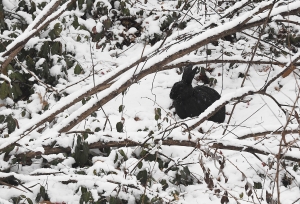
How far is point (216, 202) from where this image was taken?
2.60 metres

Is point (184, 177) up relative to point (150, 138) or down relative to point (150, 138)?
down

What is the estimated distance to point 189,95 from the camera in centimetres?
373

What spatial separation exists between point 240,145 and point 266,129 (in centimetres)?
23

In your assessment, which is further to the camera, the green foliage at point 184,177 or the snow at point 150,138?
the green foliage at point 184,177

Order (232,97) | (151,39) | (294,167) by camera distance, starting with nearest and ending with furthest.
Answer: (232,97) → (294,167) → (151,39)

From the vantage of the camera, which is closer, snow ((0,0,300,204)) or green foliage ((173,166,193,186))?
snow ((0,0,300,204))

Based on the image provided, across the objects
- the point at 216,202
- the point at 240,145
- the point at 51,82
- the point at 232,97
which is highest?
the point at 51,82

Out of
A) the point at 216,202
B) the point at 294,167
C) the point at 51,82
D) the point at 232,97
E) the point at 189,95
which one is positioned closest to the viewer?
the point at 232,97

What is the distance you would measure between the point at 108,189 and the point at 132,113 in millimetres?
1667

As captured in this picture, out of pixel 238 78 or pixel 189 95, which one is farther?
pixel 238 78

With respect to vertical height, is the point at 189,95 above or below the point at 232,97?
above

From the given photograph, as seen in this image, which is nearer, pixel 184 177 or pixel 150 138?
pixel 150 138

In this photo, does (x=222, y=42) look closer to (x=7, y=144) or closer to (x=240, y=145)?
(x=240, y=145)

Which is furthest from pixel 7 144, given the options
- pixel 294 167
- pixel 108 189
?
pixel 294 167
